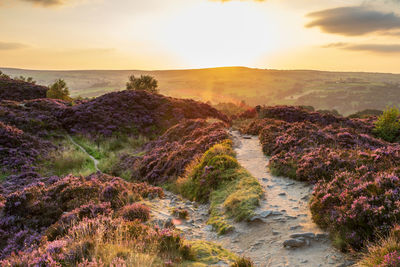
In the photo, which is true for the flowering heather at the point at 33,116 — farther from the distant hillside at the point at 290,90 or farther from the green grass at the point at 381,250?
the distant hillside at the point at 290,90

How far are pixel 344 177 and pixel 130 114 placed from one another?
24.1 metres

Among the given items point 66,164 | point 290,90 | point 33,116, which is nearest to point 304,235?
point 66,164

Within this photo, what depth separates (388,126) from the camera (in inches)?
798

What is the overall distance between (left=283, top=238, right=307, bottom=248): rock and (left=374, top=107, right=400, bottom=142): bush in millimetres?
18340

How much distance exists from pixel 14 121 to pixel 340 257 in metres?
25.0

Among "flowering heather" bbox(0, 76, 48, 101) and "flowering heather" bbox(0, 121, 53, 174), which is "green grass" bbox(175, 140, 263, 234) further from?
"flowering heather" bbox(0, 76, 48, 101)

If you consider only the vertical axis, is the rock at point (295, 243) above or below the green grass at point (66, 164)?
above

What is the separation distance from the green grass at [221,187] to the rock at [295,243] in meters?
1.72

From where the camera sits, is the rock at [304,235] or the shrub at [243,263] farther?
the rock at [304,235]

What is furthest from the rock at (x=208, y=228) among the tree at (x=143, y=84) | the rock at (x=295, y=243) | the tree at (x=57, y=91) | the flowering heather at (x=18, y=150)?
the tree at (x=143, y=84)

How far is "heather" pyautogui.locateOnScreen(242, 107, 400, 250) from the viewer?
18.2 ft

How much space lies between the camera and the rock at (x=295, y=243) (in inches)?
240

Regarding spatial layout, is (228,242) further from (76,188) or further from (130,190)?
(76,188)

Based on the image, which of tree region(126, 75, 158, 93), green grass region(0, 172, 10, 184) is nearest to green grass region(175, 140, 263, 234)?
green grass region(0, 172, 10, 184)
